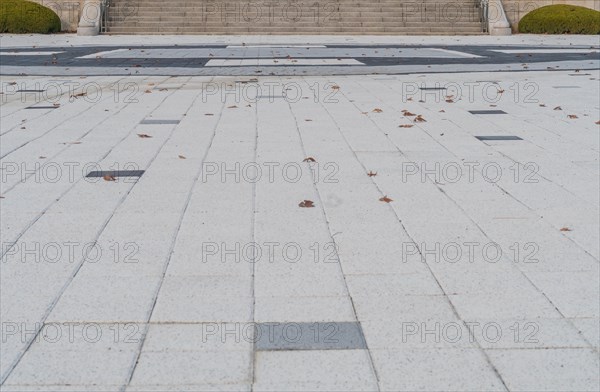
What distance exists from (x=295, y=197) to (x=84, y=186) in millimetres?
1924

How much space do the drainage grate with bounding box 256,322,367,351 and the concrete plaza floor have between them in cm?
1

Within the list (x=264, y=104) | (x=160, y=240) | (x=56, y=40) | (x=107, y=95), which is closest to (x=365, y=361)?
(x=160, y=240)

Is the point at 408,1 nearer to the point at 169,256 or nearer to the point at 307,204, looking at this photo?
the point at 307,204

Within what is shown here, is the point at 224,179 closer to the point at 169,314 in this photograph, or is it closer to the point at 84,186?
the point at 84,186

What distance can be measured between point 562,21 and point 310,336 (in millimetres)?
29150

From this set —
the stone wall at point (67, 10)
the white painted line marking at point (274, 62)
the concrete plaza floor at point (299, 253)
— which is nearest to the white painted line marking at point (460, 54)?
the white painted line marking at point (274, 62)

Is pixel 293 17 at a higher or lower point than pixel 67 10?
lower

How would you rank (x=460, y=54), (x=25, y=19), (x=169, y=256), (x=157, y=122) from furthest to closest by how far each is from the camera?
1. (x=25, y=19)
2. (x=460, y=54)
3. (x=157, y=122)
4. (x=169, y=256)

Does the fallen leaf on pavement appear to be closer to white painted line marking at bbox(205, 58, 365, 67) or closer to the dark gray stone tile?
the dark gray stone tile

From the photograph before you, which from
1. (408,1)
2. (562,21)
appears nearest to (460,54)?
(562,21)

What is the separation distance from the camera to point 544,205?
21.7 ft

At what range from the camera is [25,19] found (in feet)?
99.7

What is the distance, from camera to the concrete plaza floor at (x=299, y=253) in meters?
3.82

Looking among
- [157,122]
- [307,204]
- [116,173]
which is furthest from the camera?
[157,122]
